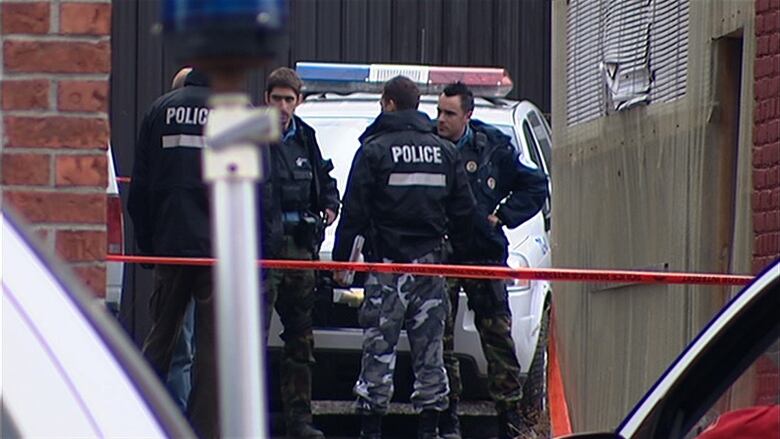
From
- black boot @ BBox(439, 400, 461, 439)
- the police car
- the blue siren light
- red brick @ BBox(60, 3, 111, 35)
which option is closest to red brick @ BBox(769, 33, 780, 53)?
black boot @ BBox(439, 400, 461, 439)

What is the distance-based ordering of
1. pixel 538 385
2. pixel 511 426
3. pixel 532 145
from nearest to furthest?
pixel 511 426 → pixel 538 385 → pixel 532 145

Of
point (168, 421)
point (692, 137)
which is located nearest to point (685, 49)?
point (692, 137)

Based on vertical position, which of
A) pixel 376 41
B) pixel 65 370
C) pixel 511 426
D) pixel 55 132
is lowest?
pixel 511 426

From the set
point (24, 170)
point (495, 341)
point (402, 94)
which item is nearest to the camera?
point (24, 170)

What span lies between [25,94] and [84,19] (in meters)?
0.25

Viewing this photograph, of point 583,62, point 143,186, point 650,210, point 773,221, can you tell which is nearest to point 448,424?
point 650,210

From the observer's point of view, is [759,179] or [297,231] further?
[297,231]

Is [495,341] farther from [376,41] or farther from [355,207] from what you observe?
[376,41]

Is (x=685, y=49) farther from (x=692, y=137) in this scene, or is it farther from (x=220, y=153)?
(x=220, y=153)

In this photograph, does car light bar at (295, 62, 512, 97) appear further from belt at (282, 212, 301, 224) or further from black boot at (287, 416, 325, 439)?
black boot at (287, 416, 325, 439)

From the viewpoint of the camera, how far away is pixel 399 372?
9.78 metres

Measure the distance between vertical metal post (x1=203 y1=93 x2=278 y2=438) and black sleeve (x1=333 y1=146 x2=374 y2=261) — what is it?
7.12m

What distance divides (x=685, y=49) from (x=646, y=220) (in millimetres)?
852

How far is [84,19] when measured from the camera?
4.80 metres
